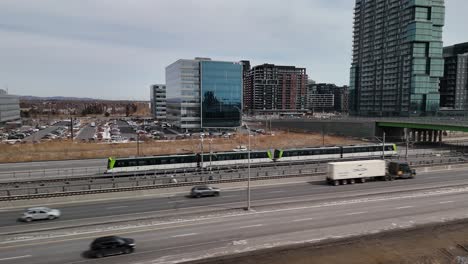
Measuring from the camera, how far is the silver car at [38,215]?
89.6ft

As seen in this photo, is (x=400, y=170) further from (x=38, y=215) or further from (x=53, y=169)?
(x=53, y=169)

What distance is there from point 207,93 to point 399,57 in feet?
285

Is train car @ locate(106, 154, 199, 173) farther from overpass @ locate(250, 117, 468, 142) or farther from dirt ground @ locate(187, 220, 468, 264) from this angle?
overpass @ locate(250, 117, 468, 142)

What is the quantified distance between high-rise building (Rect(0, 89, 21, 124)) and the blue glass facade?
297 ft

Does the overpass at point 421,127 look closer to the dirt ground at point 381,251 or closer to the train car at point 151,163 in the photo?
the train car at point 151,163

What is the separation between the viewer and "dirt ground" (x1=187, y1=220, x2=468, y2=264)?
19844 millimetres

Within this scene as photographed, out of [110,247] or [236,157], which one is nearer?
[110,247]

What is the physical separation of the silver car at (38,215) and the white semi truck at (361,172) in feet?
101

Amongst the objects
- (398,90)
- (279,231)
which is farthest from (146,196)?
(398,90)

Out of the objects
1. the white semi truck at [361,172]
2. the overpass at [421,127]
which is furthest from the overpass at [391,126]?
the white semi truck at [361,172]

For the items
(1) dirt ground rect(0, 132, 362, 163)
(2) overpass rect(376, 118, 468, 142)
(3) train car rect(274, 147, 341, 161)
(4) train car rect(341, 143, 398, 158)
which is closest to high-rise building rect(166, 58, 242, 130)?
(1) dirt ground rect(0, 132, 362, 163)

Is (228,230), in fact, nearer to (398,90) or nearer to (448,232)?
(448,232)

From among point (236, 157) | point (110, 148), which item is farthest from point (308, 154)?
point (110, 148)

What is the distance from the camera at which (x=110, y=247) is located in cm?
2039
